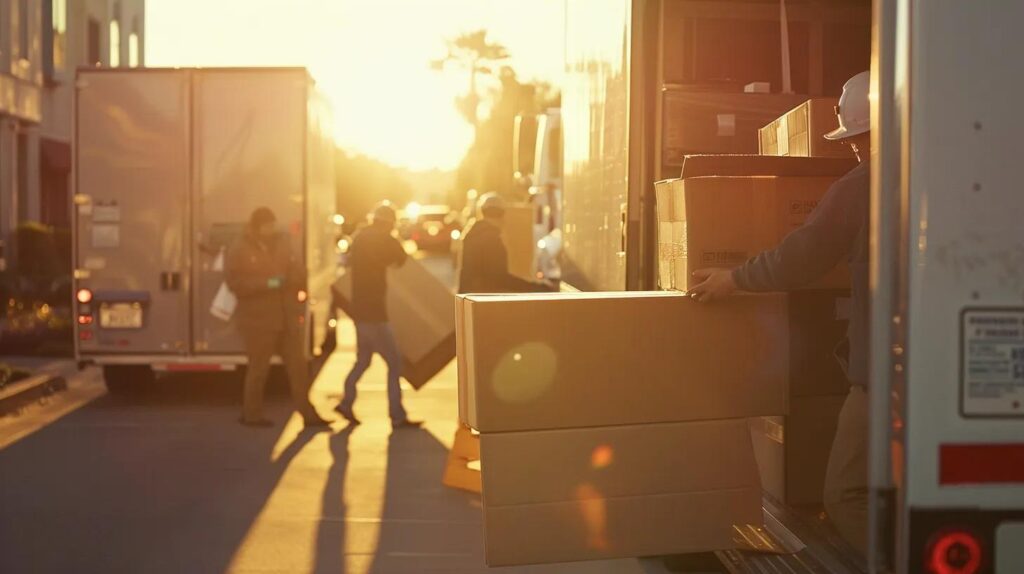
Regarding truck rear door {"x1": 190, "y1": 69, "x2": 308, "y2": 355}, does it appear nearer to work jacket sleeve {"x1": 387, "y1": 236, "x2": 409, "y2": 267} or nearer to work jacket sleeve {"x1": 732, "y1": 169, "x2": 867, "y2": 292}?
work jacket sleeve {"x1": 387, "y1": 236, "x2": 409, "y2": 267}

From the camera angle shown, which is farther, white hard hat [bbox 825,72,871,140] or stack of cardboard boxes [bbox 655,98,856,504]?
stack of cardboard boxes [bbox 655,98,856,504]

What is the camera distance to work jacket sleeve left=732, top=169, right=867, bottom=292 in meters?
4.41

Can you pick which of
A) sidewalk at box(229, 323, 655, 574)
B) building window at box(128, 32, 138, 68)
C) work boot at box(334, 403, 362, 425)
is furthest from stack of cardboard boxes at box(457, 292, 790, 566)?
building window at box(128, 32, 138, 68)

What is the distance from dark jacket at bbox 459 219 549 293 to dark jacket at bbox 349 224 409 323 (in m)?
0.90

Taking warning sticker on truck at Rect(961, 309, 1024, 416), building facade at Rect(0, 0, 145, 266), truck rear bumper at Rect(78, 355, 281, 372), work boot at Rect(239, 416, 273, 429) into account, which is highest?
building facade at Rect(0, 0, 145, 266)

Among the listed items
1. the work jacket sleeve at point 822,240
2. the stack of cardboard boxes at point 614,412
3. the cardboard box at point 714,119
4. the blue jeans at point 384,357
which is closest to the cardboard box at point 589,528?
the stack of cardboard boxes at point 614,412

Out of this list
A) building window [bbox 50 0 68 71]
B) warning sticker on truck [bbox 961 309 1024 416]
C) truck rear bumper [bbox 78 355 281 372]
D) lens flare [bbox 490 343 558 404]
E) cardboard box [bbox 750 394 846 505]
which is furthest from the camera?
building window [bbox 50 0 68 71]

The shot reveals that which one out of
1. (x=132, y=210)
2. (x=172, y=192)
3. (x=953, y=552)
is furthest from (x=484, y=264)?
(x=953, y=552)

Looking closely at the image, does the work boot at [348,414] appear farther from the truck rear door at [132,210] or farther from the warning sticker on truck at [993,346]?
the warning sticker on truck at [993,346]

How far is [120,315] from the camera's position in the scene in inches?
521

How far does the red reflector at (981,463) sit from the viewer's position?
3.24m

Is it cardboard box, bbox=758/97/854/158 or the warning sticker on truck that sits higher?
cardboard box, bbox=758/97/854/158

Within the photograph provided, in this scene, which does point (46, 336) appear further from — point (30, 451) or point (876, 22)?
point (876, 22)

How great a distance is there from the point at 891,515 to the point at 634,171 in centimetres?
363
